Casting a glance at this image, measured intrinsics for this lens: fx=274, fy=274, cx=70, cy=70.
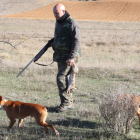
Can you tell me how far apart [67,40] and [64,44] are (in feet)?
0.31

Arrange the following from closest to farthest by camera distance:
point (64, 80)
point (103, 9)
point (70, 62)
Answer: point (70, 62)
point (64, 80)
point (103, 9)

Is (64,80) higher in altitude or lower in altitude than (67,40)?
A: lower

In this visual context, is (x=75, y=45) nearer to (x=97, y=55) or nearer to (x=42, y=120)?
(x=42, y=120)

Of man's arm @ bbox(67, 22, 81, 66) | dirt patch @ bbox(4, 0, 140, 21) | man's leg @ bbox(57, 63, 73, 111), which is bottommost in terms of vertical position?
man's leg @ bbox(57, 63, 73, 111)

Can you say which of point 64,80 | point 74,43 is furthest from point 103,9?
point 74,43


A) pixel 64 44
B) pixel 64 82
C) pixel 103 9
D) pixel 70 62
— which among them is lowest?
pixel 64 82

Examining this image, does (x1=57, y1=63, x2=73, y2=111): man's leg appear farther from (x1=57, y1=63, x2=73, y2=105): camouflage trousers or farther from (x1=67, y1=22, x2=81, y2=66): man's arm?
(x1=67, y1=22, x2=81, y2=66): man's arm

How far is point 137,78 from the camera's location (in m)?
8.83

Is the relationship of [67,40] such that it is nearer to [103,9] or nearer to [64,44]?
[64,44]

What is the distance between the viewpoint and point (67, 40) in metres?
5.15

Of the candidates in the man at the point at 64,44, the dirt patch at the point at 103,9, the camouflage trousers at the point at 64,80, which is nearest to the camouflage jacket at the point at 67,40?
the man at the point at 64,44

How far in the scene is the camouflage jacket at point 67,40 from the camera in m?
5.03

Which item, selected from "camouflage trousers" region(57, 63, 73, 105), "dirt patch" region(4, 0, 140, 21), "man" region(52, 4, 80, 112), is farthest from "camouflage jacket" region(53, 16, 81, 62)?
"dirt patch" region(4, 0, 140, 21)

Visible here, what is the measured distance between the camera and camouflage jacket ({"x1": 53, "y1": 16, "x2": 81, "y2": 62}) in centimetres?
503
